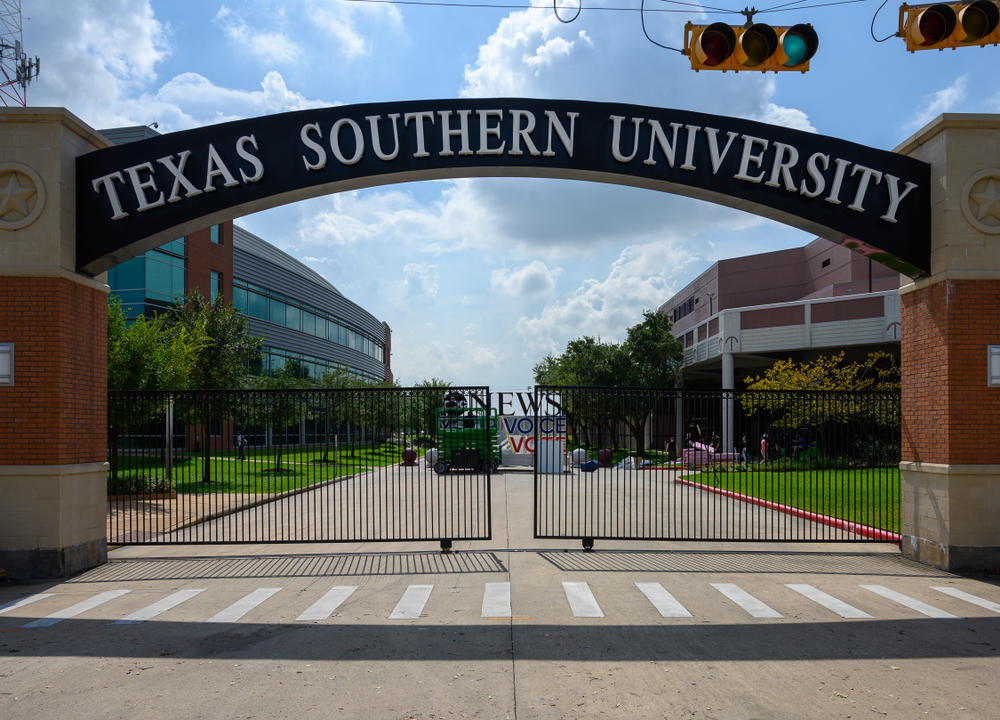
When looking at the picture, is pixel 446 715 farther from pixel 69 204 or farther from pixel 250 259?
pixel 250 259

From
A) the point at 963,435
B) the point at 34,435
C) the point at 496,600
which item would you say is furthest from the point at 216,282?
the point at 963,435

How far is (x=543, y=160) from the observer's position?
10664 mm

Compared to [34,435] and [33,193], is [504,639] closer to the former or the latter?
[34,435]

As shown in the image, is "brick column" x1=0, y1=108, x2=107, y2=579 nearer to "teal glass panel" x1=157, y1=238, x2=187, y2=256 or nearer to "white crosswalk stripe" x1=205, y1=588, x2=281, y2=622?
"white crosswalk stripe" x1=205, y1=588, x2=281, y2=622

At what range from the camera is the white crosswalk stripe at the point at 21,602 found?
7.91 metres

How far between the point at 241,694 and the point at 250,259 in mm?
41106

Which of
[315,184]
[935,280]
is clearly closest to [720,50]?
[935,280]

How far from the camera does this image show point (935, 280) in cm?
1008

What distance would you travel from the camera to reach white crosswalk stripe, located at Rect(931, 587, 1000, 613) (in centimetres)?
786

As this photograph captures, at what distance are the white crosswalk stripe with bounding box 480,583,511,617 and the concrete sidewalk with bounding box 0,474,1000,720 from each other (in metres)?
0.04

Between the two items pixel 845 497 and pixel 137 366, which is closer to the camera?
pixel 845 497

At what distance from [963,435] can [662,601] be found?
5.44 metres

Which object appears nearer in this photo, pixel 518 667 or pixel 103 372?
pixel 518 667

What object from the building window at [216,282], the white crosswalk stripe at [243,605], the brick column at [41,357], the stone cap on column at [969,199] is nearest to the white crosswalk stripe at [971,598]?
the stone cap on column at [969,199]
